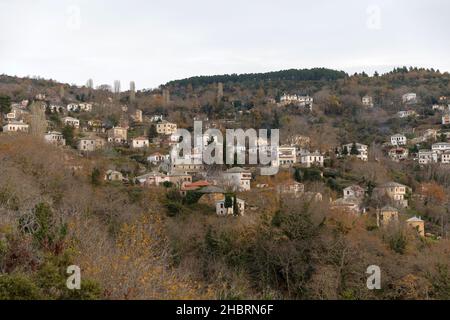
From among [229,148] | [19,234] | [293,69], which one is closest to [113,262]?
[19,234]

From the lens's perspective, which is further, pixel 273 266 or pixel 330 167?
pixel 330 167

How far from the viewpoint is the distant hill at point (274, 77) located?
261ft

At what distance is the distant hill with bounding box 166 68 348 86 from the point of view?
79438 millimetres

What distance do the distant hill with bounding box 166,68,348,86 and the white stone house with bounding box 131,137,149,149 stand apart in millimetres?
42815

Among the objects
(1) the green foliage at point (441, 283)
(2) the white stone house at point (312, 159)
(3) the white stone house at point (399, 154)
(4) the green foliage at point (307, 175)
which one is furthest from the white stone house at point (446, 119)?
(1) the green foliage at point (441, 283)

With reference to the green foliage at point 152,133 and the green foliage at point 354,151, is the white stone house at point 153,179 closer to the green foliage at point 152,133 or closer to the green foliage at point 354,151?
the green foliage at point 152,133

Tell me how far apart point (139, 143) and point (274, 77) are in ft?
153

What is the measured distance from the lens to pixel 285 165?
35.4 metres

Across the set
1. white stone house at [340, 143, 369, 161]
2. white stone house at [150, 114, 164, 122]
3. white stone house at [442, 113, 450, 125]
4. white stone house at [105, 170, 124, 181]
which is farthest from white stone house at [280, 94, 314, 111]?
white stone house at [105, 170, 124, 181]

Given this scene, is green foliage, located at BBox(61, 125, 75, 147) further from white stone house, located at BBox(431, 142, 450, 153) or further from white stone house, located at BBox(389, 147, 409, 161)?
white stone house, located at BBox(431, 142, 450, 153)
